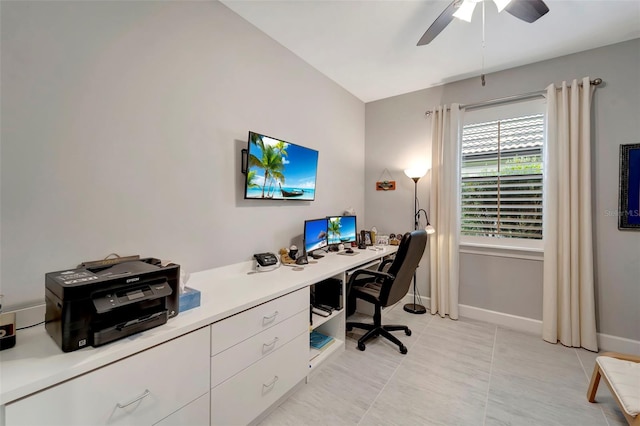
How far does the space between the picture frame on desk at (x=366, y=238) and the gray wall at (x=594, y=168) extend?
0.38 meters

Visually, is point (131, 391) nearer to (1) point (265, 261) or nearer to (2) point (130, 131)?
(1) point (265, 261)

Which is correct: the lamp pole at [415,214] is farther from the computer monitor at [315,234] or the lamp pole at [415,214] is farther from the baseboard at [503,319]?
the computer monitor at [315,234]

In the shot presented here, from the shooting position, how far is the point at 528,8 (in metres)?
1.55

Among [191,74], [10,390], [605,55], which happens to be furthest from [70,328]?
[605,55]

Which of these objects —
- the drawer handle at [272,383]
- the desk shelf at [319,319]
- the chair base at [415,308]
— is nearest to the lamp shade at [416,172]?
the chair base at [415,308]

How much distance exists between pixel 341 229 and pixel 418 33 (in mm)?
1937

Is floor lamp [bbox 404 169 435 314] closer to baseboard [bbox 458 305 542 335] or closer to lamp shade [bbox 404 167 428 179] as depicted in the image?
lamp shade [bbox 404 167 428 179]

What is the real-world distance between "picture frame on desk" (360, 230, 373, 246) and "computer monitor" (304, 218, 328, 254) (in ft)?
2.05

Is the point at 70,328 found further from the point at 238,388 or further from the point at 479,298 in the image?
the point at 479,298

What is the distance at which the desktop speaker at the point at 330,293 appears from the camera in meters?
2.20

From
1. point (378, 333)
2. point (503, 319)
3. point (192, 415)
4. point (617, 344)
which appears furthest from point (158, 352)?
point (617, 344)

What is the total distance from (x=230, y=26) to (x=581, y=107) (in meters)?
3.06

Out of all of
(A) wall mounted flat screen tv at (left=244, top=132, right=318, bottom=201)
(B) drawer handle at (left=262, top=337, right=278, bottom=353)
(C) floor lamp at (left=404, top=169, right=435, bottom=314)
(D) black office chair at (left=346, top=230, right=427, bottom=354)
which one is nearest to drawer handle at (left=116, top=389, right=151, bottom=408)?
(B) drawer handle at (left=262, top=337, right=278, bottom=353)

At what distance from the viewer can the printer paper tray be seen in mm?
936
